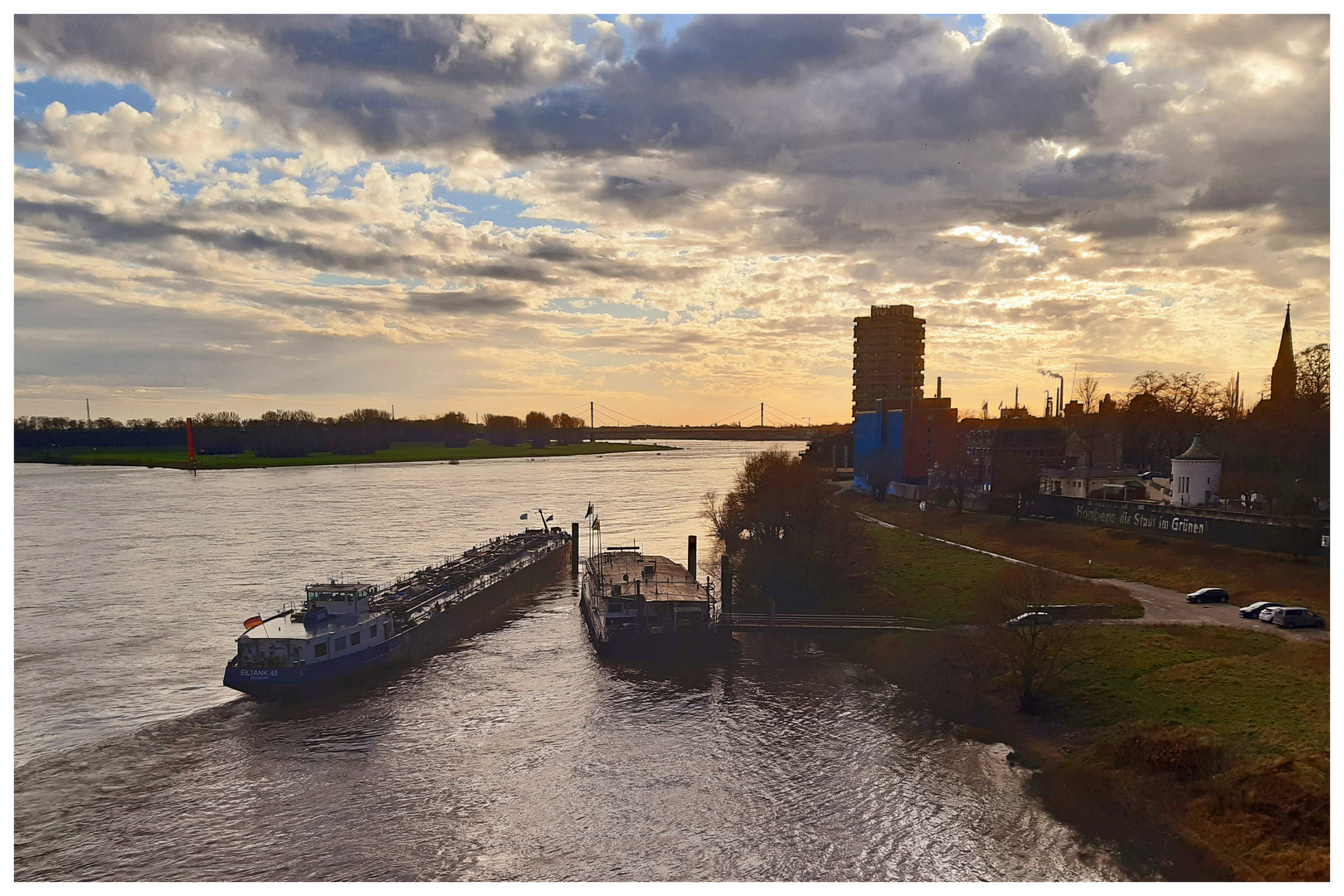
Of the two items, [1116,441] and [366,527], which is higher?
[1116,441]

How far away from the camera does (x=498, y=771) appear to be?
28.8 meters

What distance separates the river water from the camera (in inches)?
917

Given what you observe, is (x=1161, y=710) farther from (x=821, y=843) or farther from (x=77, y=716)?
(x=77, y=716)

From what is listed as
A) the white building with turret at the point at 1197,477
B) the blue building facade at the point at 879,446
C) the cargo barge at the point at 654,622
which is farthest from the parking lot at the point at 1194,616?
the blue building facade at the point at 879,446

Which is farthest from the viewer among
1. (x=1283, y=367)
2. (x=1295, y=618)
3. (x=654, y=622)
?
(x=1283, y=367)

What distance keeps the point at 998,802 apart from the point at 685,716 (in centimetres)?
1279

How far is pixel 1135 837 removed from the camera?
23.8m

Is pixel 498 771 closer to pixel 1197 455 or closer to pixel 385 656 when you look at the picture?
pixel 385 656

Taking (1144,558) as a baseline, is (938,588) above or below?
below

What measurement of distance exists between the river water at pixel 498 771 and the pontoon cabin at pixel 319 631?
7.32 ft

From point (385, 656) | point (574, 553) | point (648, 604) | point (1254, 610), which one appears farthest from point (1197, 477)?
point (385, 656)

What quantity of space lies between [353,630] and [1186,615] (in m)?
42.0

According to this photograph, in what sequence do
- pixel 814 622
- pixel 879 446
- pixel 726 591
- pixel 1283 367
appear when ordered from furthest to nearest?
pixel 879 446 → pixel 1283 367 → pixel 726 591 → pixel 814 622

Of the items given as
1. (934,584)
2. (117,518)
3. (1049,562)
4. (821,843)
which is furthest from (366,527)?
(821,843)
